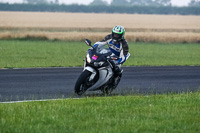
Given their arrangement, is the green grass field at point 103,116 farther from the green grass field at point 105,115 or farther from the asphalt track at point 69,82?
the asphalt track at point 69,82

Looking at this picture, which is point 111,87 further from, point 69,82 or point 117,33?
point 69,82

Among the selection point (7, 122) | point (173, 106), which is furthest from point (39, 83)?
point (7, 122)

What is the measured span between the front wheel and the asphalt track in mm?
215

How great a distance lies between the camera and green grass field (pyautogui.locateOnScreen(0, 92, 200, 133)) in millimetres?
8805

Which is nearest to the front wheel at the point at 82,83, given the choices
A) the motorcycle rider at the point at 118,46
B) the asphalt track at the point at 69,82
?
the asphalt track at the point at 69,82

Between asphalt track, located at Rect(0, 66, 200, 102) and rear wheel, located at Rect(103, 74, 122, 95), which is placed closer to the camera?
asphalt track, located at Rect(0, 66, 200, 102)

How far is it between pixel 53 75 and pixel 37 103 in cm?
676

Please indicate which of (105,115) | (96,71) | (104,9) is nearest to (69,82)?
(96,71)

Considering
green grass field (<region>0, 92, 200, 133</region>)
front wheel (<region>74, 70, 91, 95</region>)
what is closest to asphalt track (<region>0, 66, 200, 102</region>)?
front wheel (<region>74, 70, 91, 95</region>)

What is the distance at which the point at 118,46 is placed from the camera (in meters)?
14.1

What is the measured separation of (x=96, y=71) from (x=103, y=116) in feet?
11.6

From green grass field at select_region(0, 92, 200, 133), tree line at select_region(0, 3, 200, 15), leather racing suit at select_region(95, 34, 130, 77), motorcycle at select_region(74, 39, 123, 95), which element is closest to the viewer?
green grass field at select_region(0, 92, 200, 133)

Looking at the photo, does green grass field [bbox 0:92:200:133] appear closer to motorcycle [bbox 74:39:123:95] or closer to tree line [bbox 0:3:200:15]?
motorcycle [bbox 74:39:123:95]

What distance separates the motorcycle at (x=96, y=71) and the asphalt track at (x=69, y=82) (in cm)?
40
